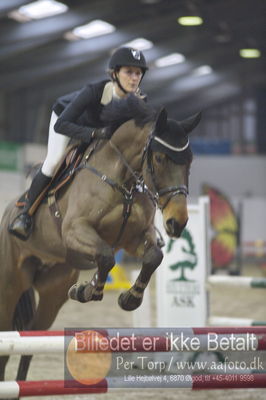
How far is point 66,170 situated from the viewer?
191 inches

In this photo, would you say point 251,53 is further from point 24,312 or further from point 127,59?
point 127,59

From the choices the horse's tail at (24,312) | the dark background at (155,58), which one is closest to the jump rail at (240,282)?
the horse's tail at (24,312)

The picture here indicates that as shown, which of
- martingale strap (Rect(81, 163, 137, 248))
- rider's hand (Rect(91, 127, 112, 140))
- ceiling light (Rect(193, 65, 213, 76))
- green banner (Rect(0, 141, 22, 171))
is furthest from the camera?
ceiling light (Rect(193, 65, 213, 76))

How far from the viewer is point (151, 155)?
13.7 ft

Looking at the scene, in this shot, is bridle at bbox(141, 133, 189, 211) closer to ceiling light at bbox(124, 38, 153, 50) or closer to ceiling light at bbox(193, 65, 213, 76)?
ceiling light at bbox(124, 38, 153, 50)

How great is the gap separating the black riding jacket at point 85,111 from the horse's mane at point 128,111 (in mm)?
62

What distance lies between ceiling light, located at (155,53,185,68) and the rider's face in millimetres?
18975

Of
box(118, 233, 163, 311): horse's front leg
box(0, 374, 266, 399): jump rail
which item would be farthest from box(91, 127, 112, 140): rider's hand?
box(0, 374, 266, 399): jump rail

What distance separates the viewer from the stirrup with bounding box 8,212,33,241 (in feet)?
16.1

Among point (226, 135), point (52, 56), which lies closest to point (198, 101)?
point (226, 135)

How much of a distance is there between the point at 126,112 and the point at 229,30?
15965 mm

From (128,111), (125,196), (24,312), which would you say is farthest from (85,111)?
(24,312)

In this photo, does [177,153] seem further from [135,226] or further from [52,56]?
[52,56]

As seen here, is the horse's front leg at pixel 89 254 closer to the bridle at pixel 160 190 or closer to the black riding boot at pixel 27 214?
the bridle at pixel 160 190
